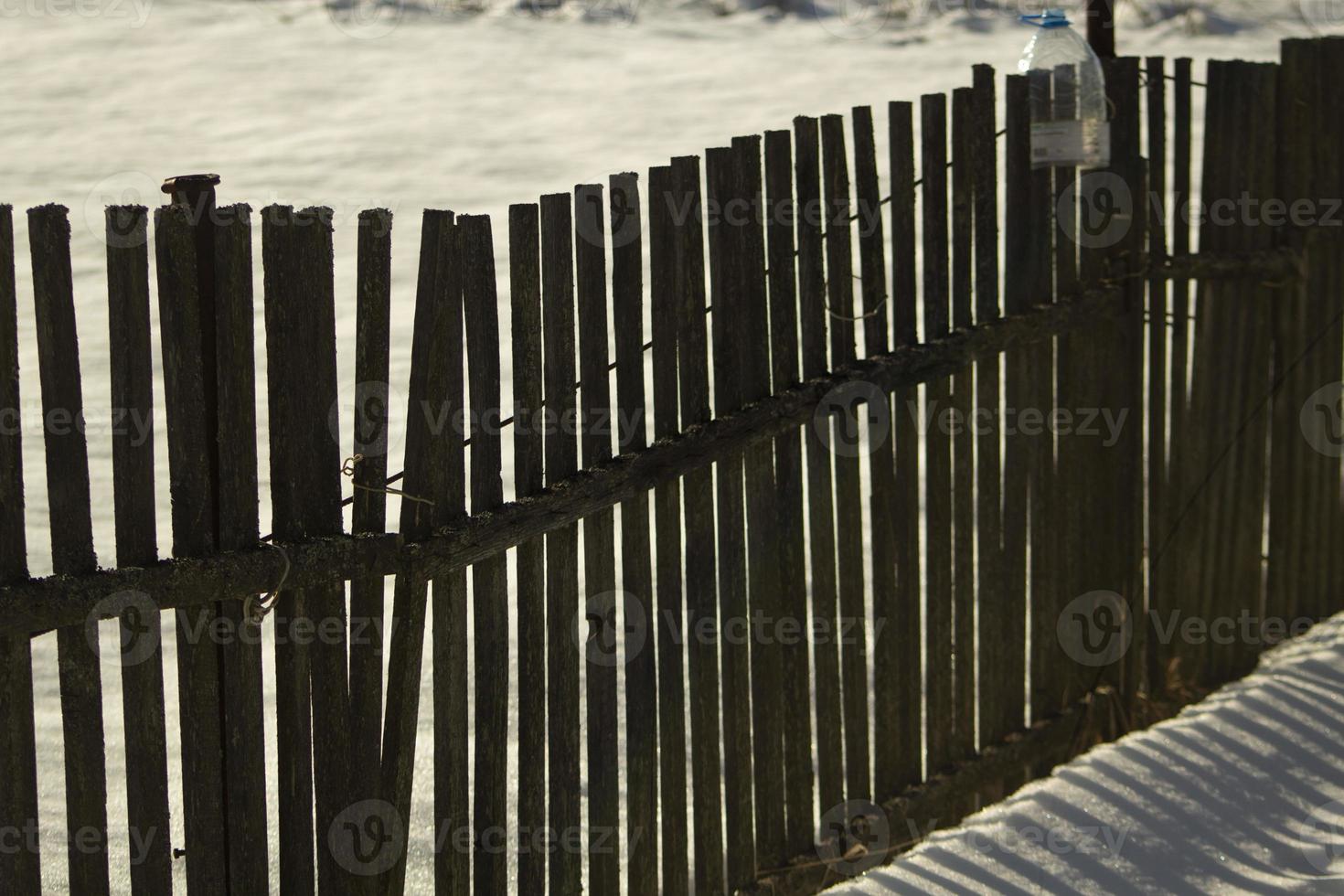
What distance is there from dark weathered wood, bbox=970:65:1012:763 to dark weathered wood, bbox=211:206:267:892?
235cm

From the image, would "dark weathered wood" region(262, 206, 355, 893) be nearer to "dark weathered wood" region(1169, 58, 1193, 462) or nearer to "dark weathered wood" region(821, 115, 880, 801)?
"dark weathered wood" region(821, 115, 880, 801)

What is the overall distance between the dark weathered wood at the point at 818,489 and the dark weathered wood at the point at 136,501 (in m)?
1.78

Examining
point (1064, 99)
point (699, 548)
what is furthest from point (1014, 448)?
point (699, 548)

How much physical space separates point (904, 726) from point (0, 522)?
106 inches

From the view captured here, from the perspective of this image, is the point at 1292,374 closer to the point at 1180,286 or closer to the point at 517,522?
the point at 1180,286

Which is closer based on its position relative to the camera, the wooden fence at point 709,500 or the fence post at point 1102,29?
the wooden fence at point 709,500

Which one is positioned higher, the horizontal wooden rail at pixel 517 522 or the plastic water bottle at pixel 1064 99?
the plastic water bottle at pixel 1064 99

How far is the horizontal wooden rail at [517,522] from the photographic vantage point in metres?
2.69

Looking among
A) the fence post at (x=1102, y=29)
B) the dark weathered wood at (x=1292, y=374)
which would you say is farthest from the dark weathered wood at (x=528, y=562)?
the dark weathered wood at (x=1292, y=374)

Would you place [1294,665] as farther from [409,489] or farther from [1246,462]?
[409,489]

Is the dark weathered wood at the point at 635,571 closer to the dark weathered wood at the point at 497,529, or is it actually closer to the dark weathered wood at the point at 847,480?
the dark weathered wood at the point at 497,529

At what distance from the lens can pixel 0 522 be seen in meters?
2.63

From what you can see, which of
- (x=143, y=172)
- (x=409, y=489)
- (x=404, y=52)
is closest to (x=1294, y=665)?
(x=409, y=489)

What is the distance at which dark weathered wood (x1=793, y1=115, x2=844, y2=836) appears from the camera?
397cm
